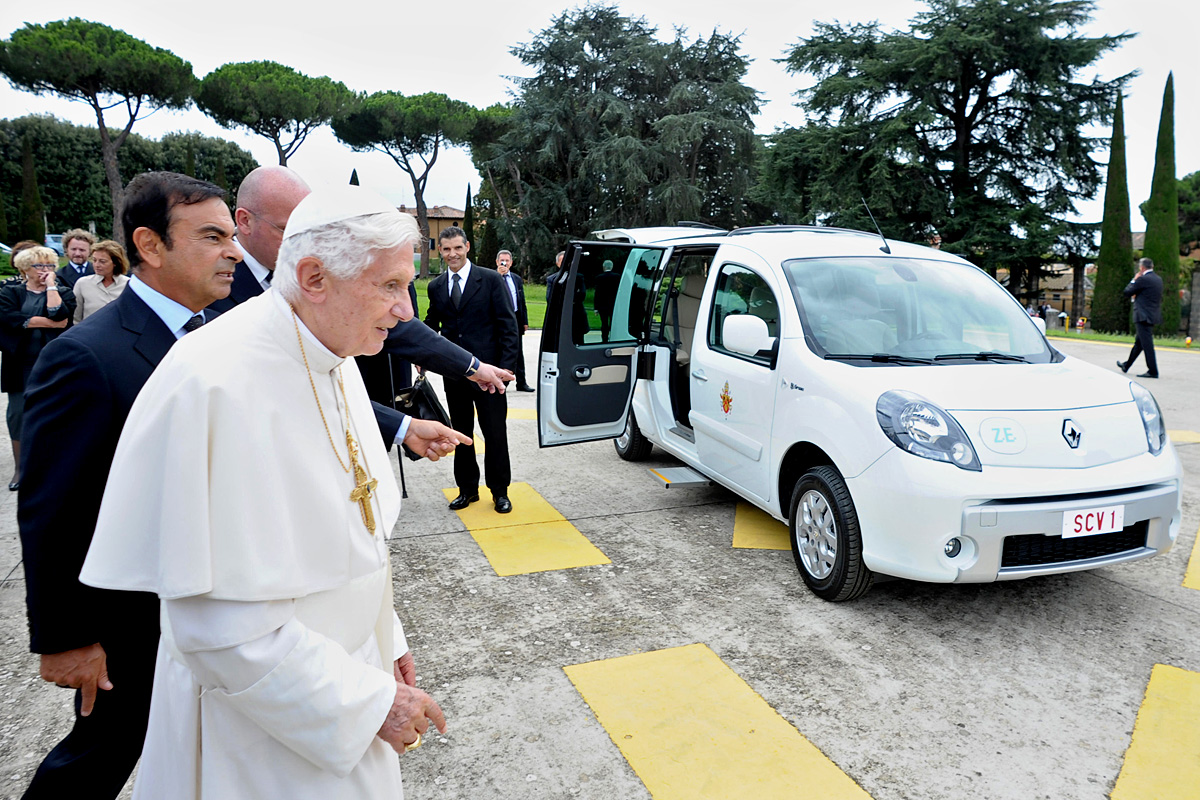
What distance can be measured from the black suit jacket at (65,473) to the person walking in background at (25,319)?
4974mm

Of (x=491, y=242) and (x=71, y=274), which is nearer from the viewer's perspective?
(x=71, y=274)

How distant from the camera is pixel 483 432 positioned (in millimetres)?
5398

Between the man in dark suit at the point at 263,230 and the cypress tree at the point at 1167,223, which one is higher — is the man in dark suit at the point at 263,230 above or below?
below

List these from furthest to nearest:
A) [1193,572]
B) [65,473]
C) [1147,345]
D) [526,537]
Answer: [1147,345] → [526,537] → [1193,572] → [65,473]

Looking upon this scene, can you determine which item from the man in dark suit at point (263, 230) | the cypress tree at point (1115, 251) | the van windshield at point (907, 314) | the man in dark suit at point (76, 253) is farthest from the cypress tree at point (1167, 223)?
the man in dark suit at point (263, 230)

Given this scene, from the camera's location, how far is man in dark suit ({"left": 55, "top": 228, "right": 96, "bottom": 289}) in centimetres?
733

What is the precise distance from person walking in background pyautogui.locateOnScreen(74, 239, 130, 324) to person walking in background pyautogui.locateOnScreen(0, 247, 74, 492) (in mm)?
177

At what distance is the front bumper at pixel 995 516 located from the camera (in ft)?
10.8

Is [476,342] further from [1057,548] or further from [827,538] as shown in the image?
[1057,548]

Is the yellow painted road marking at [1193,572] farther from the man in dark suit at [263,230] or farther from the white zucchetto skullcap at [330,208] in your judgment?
the white zucchetto skullcap at [330,208]

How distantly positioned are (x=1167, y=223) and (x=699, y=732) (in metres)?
31.4

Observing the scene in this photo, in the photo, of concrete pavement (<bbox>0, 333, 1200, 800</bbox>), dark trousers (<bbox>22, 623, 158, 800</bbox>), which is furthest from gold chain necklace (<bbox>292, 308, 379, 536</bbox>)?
concrete pavement (<bbox>0, 333, 1200, 800</bbox>)

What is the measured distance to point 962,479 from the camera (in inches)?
130

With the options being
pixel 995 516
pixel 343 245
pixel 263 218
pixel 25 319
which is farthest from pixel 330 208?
pixel 25 319
